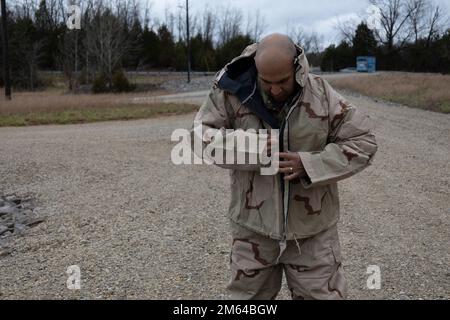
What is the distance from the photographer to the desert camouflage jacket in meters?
2.27

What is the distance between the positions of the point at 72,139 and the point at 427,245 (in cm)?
986

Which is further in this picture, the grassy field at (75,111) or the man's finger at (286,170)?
the grassy field at (75,111)

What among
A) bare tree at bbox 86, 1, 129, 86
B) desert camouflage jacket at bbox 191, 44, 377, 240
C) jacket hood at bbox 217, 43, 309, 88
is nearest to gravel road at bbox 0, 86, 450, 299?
desert camouflage jacket at bbox 191, 44, 377, 240

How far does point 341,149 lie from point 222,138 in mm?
508

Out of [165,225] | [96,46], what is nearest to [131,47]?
[96,46]

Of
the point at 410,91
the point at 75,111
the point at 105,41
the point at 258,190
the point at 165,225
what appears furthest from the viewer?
the point at 105,41

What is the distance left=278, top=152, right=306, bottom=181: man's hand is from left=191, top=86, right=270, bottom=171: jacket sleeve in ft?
0.21

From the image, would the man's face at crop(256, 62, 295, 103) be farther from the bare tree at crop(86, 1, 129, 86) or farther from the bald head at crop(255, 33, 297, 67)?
the bare tree at crop(86, 1, 129, 86)

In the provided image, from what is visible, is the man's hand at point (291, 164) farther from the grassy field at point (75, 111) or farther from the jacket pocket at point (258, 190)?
the grassy field at point (75, 111)

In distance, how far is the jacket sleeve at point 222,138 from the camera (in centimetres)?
224

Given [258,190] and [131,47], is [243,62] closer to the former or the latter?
[258,190]

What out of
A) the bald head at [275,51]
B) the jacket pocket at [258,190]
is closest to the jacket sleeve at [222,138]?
the jacket pocket at [258,190]

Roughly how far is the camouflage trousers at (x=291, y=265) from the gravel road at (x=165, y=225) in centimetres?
166

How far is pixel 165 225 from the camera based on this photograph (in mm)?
6125
